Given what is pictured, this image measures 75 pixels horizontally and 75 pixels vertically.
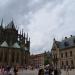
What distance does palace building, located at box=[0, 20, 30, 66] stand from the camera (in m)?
67.3

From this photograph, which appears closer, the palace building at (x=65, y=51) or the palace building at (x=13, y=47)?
the palace building at (x=65, y=51)

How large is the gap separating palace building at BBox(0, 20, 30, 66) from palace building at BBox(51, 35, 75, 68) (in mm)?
14012

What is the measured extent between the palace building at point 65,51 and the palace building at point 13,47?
14.0 metres

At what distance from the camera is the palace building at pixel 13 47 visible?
67.3 m

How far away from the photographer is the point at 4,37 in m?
73.8

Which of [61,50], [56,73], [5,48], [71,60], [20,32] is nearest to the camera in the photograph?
[56,73]

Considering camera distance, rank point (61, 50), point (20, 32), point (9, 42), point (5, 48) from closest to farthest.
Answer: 1. point (61, 50)
2. point (5, 48)
3. point (9, 42)
4. point (20, 32)

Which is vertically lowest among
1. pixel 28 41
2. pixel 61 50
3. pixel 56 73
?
pixel 56 73

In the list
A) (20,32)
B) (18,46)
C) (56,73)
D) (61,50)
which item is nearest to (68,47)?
(61,50)

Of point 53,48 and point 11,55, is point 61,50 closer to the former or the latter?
point 53,48

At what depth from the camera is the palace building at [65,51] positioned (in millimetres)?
59156

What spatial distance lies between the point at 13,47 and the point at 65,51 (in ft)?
70.6

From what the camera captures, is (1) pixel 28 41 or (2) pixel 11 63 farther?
(1) pixel 28 41

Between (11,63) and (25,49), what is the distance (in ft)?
37.3
